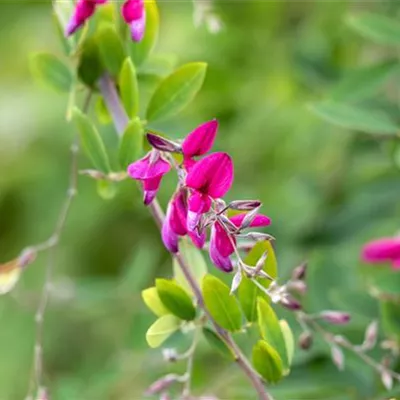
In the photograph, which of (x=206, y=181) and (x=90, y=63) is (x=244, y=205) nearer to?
(x=206, y=181)

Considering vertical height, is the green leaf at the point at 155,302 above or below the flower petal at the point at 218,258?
below

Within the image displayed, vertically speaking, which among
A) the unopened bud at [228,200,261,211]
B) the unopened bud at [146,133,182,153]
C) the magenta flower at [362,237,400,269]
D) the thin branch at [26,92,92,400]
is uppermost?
the unopened bud at [146,133,182,153]

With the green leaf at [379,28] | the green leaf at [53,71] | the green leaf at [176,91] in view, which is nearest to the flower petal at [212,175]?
the green leaf at [176,91]

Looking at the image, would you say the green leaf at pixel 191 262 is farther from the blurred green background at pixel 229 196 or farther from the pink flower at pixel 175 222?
the blurred green background at pixel 229 196

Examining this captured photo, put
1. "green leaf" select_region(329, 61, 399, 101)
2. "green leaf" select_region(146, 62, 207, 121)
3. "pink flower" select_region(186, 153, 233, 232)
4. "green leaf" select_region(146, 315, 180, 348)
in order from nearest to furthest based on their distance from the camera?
"pink flower" select_region(186, 153, 233, 232) → "green leaf" select_region(146, 315, 180, 348) → "green leaf" select_region(146, 62, 207, 121) → "green leaf" select_region(329, 61, 399, 101)

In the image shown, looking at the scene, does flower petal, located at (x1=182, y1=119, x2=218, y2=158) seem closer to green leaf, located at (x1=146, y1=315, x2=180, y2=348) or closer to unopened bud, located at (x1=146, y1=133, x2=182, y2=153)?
unopened bud, located at (x1=146, y1=133, x2=182, y2=153)

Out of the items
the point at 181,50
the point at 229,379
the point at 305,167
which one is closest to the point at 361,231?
the point at 305,167

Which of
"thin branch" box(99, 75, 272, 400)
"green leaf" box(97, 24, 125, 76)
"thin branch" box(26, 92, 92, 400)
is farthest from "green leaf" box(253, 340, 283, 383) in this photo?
"green leaf" box(97, 24, 125, 76)
